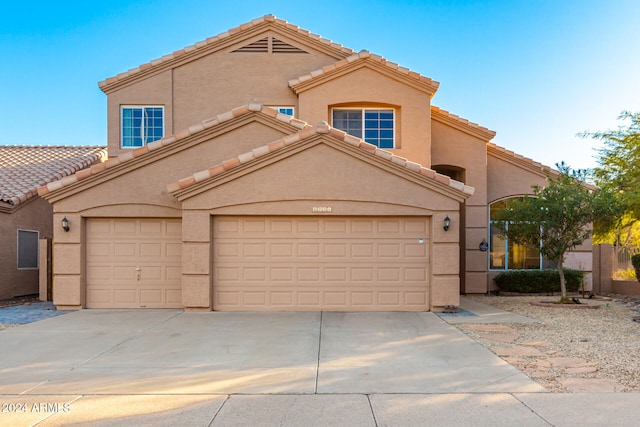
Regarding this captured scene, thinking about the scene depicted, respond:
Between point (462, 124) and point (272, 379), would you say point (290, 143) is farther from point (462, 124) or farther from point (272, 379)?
point (462, 124)

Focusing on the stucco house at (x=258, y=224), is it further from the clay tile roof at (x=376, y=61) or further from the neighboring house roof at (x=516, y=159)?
the neighboring house roof at (x=516, y=159)

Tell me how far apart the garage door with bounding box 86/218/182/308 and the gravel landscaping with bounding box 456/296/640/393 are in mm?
7472

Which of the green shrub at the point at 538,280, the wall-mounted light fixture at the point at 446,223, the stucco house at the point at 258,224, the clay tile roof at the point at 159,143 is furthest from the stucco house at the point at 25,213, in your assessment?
the green shrub at the point at 538,280

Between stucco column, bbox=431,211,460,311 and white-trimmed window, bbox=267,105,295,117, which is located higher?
white-trimmed window, bbox=267,105,295,117

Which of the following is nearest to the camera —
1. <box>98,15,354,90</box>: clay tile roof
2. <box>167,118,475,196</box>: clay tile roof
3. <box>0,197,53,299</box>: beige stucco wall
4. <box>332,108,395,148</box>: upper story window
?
<box>167,118,475,196</box>: clay tile roof

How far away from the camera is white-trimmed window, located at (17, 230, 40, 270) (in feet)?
49.3

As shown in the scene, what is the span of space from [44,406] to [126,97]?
505 inches

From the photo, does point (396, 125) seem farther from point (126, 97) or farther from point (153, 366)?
point (153, 366)

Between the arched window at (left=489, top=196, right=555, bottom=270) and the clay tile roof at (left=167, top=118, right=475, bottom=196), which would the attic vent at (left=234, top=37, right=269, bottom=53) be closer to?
the clay tile roof at (left=167, top=118, right=475, bottom=196)

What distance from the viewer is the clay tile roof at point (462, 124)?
15164 millimetres

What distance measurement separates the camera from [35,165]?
17.6 meters

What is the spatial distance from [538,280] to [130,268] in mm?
12828

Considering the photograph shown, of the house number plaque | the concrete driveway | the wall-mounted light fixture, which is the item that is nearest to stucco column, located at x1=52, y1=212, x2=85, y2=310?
the concrete driveway

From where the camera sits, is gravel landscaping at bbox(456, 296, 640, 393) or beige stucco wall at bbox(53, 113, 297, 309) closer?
gravel landscaping at bbox(456, 296, 640, 393)
